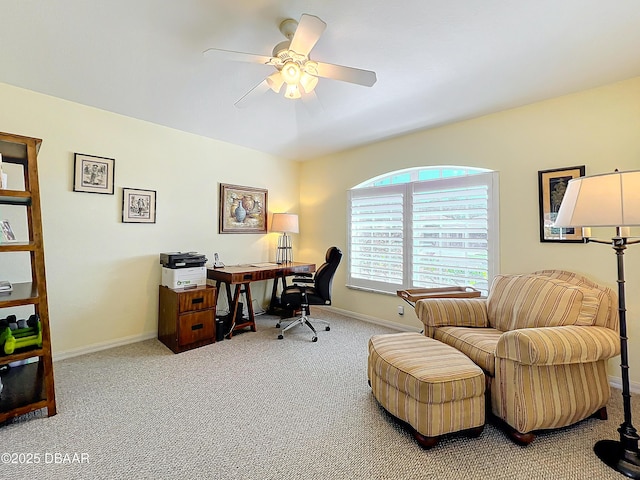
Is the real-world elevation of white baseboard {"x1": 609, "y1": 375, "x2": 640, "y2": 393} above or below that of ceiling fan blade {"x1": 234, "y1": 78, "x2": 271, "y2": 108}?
below

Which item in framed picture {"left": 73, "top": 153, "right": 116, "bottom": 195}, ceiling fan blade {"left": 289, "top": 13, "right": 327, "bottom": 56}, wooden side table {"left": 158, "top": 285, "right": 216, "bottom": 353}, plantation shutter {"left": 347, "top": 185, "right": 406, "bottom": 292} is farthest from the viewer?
plantation shutter {"left": 347, "top": 185, "right": 406, "bottom": 292}

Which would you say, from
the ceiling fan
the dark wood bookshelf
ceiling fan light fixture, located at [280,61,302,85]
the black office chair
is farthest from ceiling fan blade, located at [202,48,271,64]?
the black office chair

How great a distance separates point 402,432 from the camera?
70.0 inches

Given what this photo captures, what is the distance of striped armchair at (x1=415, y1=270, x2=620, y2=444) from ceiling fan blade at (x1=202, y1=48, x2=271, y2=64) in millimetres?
2242

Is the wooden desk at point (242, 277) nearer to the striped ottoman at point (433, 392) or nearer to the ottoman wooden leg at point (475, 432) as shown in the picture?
the striped ottoman at point (433, 392)

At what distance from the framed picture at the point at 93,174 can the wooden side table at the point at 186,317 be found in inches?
47.1

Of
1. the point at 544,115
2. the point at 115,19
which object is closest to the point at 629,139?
the point at 544,115

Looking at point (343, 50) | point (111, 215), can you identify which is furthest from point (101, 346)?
point (343, 50)

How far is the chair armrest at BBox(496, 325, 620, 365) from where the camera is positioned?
1.56m

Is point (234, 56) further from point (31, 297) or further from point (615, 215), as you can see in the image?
point (615, 215)

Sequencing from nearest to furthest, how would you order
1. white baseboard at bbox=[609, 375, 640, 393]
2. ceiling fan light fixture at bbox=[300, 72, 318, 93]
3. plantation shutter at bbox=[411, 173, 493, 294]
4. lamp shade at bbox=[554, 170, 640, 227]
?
lamp shade at bbox=[554, 170, 640, 227] < ceiling fan light fixture at bbox=[300, 72, 318, 93] < white baseboard at bbox=[609, 375, 640, 393] < plantation shutter at bbox=[411, 173, 493, 294]

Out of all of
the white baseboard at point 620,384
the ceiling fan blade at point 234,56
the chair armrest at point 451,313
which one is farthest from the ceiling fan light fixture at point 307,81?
the white baseboard at point 620,384

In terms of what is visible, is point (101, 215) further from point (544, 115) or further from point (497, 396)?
point (544, 115)

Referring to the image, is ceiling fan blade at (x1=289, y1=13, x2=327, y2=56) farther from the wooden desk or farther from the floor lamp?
the wooden desk
